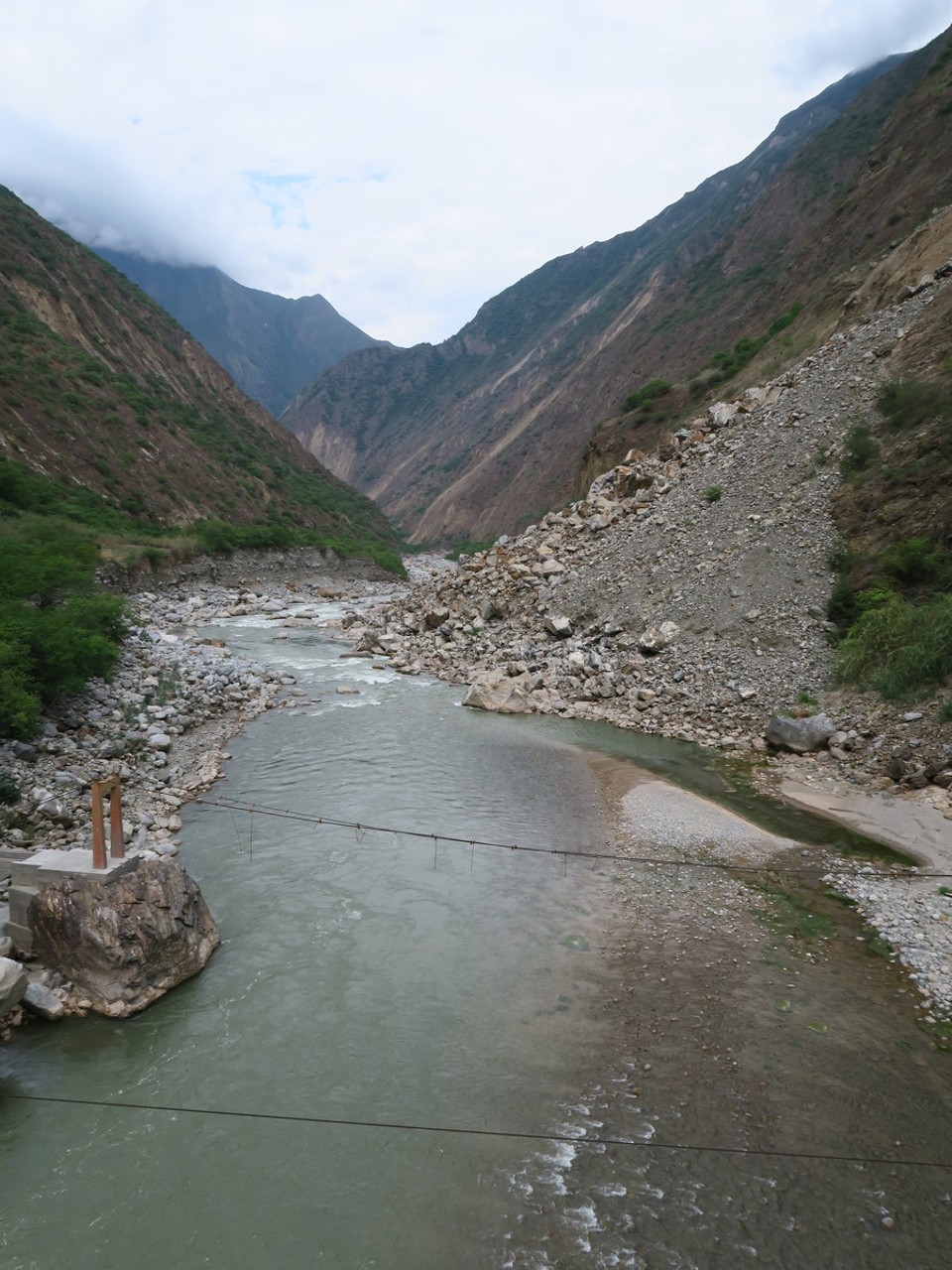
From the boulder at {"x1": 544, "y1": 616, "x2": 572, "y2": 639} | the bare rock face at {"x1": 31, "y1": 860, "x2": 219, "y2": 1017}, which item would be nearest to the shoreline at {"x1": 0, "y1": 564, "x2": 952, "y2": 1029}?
the bare rock face at {"x1": 31, "y1": 860, "x2": 219, "y2": 1017}

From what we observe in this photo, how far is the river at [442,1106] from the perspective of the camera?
12.5 ft

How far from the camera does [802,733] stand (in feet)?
Answer: 38.5

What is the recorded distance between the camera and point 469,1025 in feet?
17.8

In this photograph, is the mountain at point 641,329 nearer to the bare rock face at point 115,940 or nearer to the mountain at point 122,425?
the mountain at point 122,425

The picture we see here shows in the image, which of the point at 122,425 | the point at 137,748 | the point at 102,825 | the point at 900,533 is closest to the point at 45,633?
the point at 137,748

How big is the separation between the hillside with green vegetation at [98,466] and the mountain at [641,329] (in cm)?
2146

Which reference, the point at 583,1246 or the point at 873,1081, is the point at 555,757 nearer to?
the point at 873,1081

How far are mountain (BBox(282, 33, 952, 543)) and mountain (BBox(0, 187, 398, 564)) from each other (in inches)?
832

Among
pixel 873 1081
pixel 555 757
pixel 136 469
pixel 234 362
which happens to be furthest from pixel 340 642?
pixel 234 362

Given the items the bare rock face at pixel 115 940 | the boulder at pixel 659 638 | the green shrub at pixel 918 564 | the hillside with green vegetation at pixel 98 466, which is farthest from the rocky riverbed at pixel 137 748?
the green shrub at pixel 918 564

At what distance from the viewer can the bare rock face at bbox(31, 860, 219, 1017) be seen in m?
5.51

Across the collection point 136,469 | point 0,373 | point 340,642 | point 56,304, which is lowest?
point 340,642

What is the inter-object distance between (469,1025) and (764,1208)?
228 cm

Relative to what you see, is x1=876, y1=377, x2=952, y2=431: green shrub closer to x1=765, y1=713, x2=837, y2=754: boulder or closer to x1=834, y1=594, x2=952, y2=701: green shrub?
x1=834, y1=594, x2=952, y2=701: green shrub
